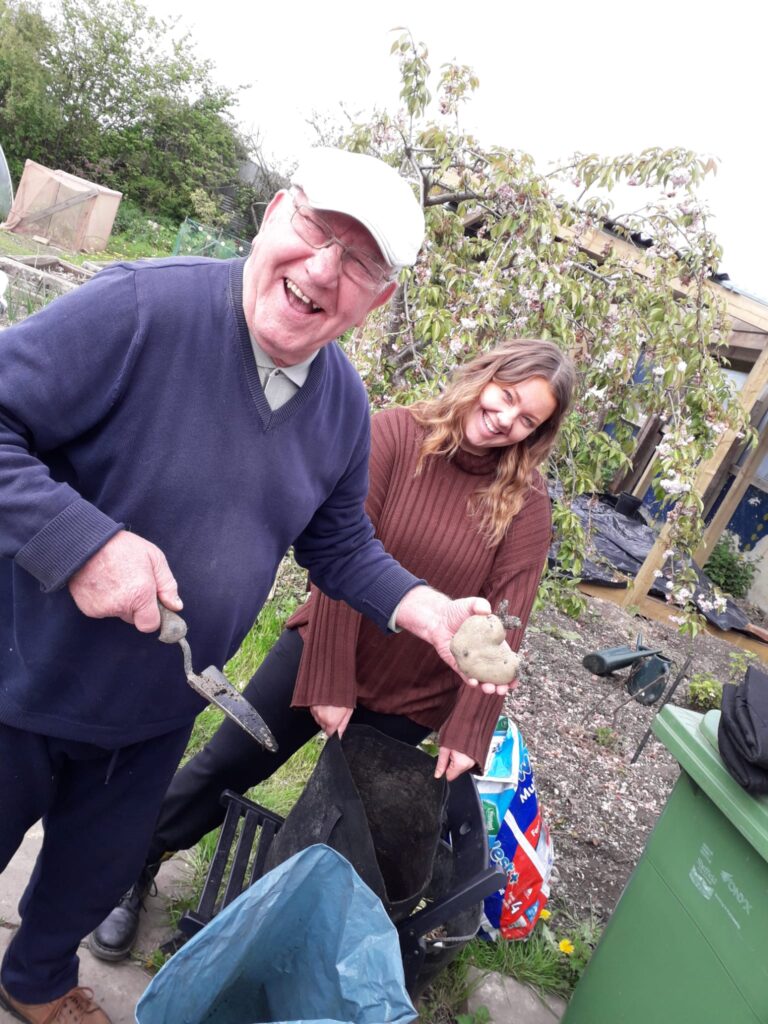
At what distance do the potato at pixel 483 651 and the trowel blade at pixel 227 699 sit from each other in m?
0.44

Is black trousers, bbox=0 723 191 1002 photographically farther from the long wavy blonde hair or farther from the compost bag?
the long wavy blonde hair

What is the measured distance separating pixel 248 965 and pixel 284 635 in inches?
33.2

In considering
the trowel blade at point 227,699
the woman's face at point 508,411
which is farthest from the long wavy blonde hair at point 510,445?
the trowel blade at point 227,699

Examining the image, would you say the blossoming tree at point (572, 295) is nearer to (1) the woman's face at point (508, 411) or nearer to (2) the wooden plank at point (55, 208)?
(1) the woman's face at point (508, 411)

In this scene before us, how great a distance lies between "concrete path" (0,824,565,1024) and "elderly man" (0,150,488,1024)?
0.59 metres

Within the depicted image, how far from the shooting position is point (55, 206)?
14.3 m

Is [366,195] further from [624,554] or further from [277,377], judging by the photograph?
[624,554]

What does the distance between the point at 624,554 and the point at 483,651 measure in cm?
655

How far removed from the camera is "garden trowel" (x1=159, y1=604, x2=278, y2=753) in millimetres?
1108

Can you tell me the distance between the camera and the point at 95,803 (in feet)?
4.83

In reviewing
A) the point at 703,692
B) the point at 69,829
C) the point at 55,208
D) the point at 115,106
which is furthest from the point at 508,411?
the point at 115,106

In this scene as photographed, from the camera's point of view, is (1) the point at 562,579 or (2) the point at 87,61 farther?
(2) the point at 87,61

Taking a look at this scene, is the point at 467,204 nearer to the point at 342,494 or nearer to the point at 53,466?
the point at 342,494

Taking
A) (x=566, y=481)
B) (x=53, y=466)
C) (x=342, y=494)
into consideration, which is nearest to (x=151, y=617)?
(x=53, y=466)
